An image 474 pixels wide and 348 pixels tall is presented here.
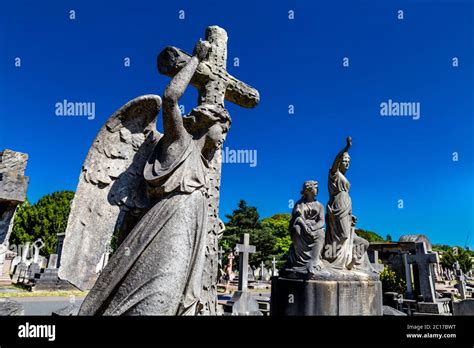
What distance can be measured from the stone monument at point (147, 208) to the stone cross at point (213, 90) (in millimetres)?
751

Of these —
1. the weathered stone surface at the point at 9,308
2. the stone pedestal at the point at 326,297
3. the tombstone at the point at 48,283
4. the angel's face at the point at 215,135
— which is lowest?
the tombstone at the point at 48,283

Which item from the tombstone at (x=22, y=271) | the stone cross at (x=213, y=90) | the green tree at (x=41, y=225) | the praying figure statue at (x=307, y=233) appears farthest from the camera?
the green tree at (x=41, y=225)

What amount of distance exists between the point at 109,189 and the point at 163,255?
0.96 m

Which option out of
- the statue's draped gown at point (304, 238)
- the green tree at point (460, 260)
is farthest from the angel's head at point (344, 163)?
the green tree at point (460, 260)

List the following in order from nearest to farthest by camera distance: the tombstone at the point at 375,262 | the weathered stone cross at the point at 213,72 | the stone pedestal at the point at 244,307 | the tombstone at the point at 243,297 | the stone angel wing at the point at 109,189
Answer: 1. the stone angel wing at the point at 109,189
2. the weathered stone cross at the point at 213,72
3. the stone pedestal at the point at 244,307
4. the tombstone at the point at 243,297
5. the tombstone at the point at 375,262

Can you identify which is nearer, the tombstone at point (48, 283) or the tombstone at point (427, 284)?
the tombstone at point (427, 284)

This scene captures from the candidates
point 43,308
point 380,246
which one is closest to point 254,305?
point 43,308

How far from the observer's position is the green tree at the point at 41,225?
31.4 metres

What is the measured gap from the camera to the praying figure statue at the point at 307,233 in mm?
6088

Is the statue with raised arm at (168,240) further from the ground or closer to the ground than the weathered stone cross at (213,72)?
closer to the ground

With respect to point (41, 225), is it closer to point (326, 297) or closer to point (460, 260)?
point (326, 297)

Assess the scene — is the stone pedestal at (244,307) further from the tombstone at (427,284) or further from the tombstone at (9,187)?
the tombstone at (9,187)
